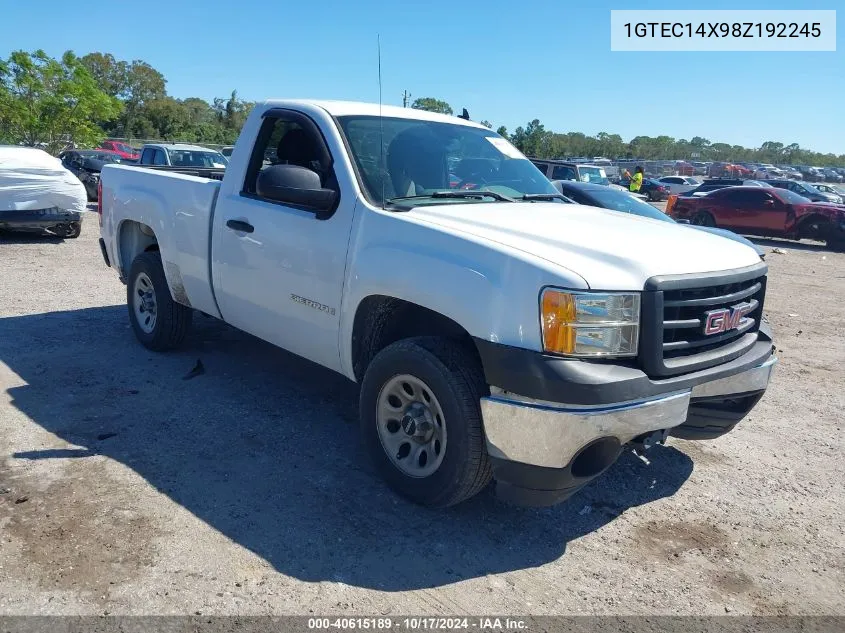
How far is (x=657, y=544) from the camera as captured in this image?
3.68 metres

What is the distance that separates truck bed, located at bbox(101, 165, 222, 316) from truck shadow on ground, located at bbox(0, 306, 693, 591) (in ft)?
2.54

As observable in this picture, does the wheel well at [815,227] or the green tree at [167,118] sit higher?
the green tree at [167,118]

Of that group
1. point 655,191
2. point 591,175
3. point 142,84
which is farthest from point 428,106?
point 142,84

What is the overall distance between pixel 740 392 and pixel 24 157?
1230 cm

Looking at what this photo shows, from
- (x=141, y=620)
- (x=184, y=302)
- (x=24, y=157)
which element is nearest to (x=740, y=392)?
(x=141, y=620)

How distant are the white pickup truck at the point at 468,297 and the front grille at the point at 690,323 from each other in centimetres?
1

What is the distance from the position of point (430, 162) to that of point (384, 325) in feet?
3.74

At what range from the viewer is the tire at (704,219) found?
21016 mm

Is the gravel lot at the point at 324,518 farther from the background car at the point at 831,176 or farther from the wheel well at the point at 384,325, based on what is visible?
the background car at the point at 831,176

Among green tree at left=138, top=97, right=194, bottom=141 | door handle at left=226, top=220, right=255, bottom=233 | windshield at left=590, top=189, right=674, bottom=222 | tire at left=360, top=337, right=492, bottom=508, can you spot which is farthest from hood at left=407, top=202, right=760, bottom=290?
green tree at left=138, top=97, right=194, bottom=141

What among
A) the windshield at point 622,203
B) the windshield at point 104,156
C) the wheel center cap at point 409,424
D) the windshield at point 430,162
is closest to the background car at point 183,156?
the windshield at point 104,156

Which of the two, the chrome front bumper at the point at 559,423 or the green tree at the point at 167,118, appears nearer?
the chrome front bumper at the point at 559,423

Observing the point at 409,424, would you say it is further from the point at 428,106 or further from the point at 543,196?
the point at 428,106

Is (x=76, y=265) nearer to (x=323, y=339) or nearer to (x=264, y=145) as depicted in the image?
(x=264, y=145)
